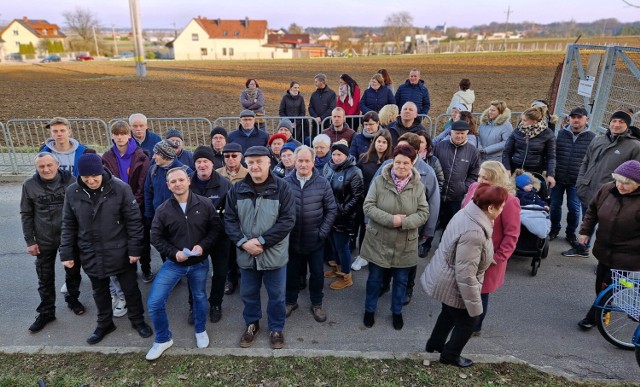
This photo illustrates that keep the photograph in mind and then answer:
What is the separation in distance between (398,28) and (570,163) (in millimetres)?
101437

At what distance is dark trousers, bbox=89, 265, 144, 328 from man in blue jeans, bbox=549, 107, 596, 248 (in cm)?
569

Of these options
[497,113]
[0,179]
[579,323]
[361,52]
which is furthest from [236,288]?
[361,52]

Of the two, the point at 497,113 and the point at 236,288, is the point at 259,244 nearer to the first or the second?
the point at 236,288

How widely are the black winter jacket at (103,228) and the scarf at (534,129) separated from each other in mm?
4919

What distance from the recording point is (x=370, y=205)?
425cm

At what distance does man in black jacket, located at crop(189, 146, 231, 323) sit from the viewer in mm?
4508

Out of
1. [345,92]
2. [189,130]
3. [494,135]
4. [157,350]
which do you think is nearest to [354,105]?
[345,92]

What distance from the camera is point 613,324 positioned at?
432 centimetres

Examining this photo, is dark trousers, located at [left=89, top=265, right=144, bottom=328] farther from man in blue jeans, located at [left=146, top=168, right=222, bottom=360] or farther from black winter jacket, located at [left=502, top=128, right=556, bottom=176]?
black winter jacket, located at [left=502, top=128, right=556, bottom=176]

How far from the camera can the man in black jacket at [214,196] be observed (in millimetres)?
4508

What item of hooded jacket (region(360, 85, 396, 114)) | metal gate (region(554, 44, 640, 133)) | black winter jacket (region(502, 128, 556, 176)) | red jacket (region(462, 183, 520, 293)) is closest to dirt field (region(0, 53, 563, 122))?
metal gate (region(554, 44, 640, 133))

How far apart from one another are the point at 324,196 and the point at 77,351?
2734 mm

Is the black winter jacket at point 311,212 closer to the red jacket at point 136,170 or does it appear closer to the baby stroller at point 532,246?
the red jacket at point 136,170

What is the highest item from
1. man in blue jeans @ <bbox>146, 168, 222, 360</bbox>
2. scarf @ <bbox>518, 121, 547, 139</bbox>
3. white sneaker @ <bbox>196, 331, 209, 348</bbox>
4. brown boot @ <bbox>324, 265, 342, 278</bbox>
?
scarf @ <bbox>518, 121, 547, 139</bbox>
